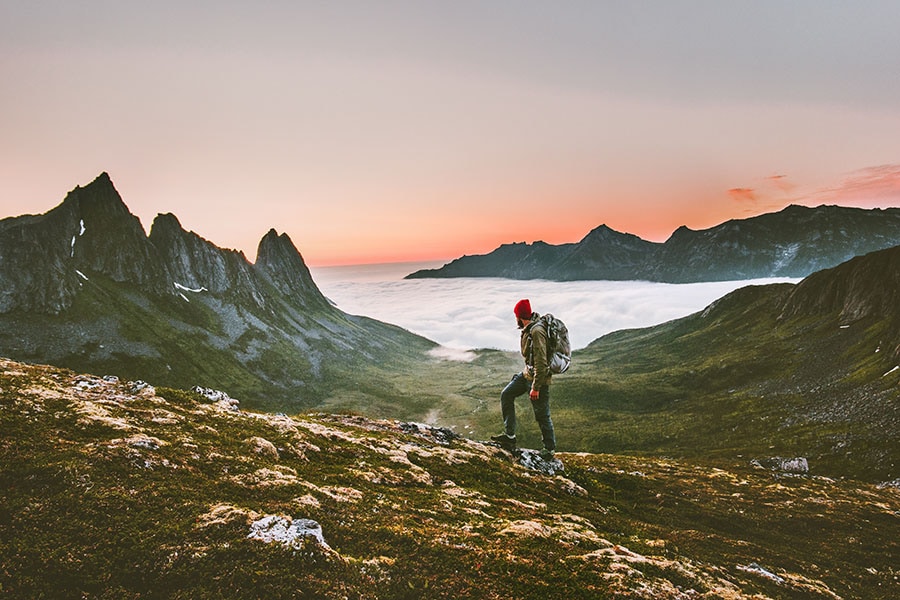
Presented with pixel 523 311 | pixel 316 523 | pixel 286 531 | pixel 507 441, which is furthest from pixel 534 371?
pixel 286 531

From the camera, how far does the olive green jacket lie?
20.3 metres

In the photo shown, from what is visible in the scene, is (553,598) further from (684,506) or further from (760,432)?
(760,432)

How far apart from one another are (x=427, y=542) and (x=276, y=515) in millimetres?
4266

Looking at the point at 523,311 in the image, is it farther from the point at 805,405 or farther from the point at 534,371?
the point at 805,405

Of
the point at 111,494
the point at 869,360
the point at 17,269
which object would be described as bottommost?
the point at 869,360

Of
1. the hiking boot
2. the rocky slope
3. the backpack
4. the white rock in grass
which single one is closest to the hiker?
the backpack

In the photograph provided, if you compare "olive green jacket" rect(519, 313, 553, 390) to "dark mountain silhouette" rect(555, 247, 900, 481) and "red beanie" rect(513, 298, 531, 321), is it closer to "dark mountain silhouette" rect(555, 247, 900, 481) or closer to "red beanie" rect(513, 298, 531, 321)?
"red beanie" rect(513, 298, 531, 321)

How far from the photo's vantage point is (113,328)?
622 ft

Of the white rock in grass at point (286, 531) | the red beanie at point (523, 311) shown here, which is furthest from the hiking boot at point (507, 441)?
the white rock in grass at point (286, 531)

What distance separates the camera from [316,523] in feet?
36.8

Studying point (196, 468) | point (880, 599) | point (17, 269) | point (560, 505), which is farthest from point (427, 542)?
point (17, 269)

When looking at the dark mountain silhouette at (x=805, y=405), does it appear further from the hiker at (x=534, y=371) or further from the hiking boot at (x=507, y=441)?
the hiker at (x=534, y=371)

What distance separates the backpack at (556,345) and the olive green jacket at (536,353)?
32 centimetres

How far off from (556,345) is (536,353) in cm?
142
